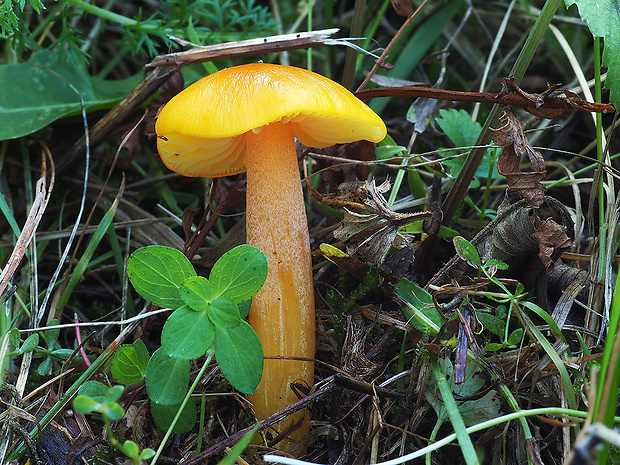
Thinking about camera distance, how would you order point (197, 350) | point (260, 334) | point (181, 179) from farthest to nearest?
point (181, 179)
point (260, 334)
point (197, 350)

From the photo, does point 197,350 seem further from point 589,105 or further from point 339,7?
point 339,7

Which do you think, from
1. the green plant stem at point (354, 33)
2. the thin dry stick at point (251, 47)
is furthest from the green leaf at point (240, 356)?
the green plant stem at point (354, 33)

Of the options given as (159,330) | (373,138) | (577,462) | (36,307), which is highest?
(373,138)

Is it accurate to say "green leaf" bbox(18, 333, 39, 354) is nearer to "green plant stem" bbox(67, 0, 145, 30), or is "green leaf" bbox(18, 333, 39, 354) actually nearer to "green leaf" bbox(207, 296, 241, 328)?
"green leaf" bbox(207, 296, 241, 328)

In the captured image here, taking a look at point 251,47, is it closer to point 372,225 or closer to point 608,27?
point 372,225

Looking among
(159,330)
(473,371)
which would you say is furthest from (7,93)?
(473,371)

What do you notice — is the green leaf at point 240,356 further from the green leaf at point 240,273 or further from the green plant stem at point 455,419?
the green plant stem at point 455,419

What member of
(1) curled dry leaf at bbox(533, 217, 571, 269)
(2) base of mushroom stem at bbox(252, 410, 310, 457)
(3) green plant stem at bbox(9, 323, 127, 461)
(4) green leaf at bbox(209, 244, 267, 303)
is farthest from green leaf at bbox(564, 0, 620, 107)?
(3) green plant stem at bbox(9, 323, 127, 461)
